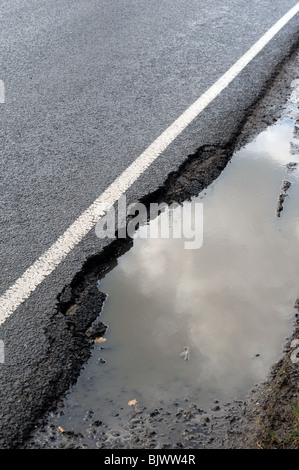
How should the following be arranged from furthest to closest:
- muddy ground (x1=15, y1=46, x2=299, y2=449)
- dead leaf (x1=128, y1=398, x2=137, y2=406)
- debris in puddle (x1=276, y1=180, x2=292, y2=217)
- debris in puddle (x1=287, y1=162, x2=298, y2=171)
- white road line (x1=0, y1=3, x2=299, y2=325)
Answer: debris in puddle (x1=287, y1=162, x2=298, y2=171), debris in puddle (x1=276, y1=180, x2=292, y2=217), white road line (x1=0, y1=3, x2=299, y2=325), dead leaf (x1=128, y1=398, x2=137, y2=406), muddy ground (x1=15, y1=46, x2=299, y2=449)

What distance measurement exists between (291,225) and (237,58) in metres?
2.65

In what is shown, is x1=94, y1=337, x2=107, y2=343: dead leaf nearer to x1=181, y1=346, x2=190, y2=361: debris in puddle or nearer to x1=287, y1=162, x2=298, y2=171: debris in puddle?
x1=181, y1=346, x2=190, y2=361: debris in puddle

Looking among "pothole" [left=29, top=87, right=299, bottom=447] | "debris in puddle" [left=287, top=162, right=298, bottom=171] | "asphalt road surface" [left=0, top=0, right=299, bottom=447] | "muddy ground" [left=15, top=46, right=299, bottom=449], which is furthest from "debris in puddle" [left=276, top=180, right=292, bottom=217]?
"muddy ground" [left=15, top=46, right=299, bottom=449]

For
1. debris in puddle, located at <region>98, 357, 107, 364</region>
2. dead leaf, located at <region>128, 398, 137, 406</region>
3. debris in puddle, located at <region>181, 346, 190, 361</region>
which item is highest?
debris in puddle, located at <region>98, 357, 107, 364</region>

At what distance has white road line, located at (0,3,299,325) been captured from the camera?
314cm

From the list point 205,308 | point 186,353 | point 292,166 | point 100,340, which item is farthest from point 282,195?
point 100,340

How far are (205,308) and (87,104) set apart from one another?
2446 millimetres

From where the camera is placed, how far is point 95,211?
376 cm

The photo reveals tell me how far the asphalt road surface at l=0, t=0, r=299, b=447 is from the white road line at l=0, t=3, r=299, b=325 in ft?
0.12

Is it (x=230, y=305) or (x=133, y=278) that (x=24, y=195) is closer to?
(x=133, y=278)

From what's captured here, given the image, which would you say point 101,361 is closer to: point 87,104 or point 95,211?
point 95,211

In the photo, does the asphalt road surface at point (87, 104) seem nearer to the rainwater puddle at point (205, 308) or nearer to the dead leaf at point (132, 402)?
the rainwater puddle at point (205, 308)

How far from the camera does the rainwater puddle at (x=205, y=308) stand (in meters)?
2.80
